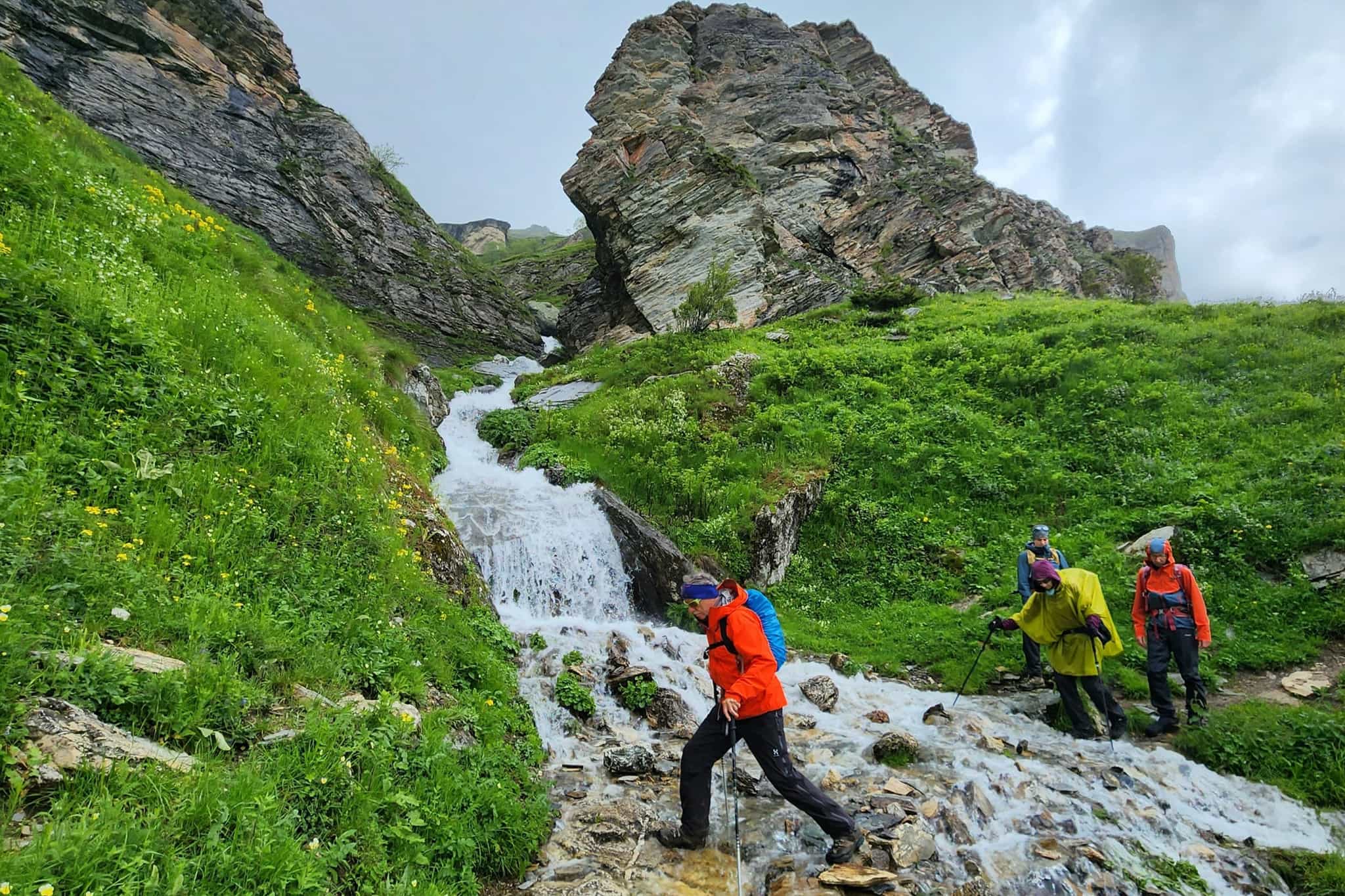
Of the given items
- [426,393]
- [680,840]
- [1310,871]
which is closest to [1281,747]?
[1310,871]

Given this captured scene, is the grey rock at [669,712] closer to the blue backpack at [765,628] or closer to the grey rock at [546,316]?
the blue backpack at [765,628]

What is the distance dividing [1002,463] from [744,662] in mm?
12589

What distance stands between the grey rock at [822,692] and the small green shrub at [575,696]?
3.37m

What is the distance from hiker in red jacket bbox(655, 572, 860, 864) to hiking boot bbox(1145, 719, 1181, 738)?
16.9ft

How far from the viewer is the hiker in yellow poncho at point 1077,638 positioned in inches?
288

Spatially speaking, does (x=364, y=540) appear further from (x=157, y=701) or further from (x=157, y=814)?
(x=157, y=814)

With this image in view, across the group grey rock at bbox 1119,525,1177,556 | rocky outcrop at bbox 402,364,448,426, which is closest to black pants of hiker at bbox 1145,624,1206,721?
grey rock at bbox 1119,525,1177,556

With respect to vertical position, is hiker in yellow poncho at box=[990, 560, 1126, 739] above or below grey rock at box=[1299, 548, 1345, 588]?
below

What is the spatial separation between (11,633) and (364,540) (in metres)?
3.80

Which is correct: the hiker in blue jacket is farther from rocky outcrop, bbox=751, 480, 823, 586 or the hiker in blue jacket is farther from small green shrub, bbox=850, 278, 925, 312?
small green shrub, bbox=850, 278, 925, 312

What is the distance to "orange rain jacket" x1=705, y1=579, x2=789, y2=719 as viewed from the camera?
4973mm

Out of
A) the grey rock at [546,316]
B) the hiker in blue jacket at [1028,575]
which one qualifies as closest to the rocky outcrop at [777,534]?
the hiker in blue jacket at [1028,575]

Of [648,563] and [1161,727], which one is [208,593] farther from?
[1161,727]

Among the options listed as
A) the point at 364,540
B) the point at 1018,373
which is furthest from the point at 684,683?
the point at 1018,373
